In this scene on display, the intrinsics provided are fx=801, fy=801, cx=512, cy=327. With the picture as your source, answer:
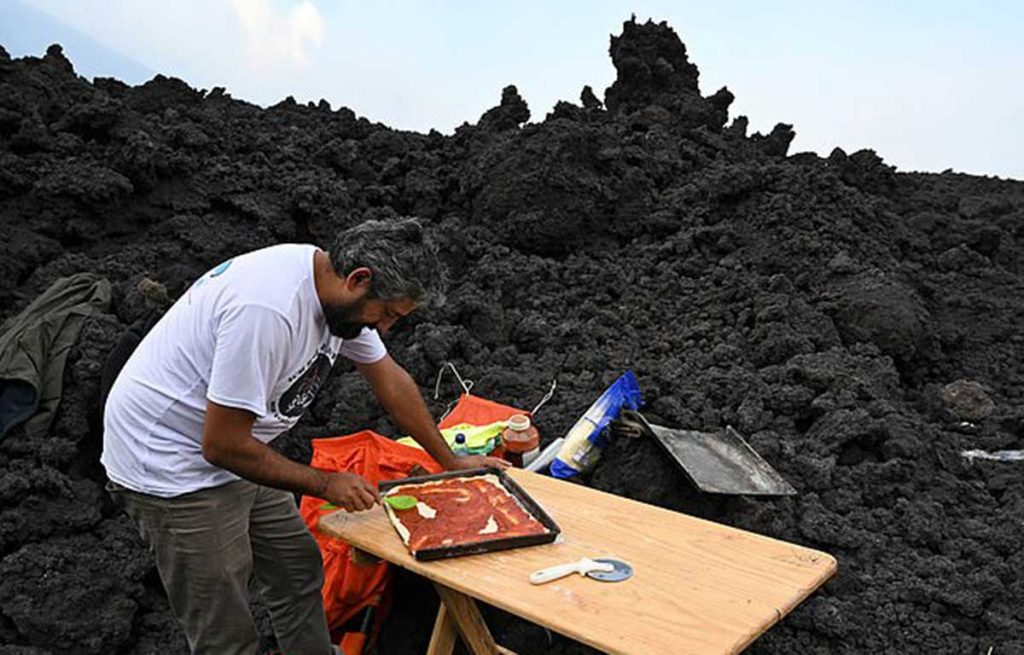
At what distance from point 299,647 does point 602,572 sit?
134cm

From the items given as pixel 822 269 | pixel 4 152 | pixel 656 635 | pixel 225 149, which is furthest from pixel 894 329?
pixel 4 152

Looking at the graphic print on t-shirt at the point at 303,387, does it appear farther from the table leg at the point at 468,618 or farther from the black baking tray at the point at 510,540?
the table leg at the point at 468,618

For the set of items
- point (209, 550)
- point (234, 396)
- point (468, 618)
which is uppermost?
point (234, 396)

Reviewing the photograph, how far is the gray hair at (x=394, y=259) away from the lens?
2.26m

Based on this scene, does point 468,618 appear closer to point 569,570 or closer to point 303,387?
point 569,570

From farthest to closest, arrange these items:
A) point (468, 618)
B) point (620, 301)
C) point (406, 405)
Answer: point (620, 301)
point (406, 405)
point (468, 618)

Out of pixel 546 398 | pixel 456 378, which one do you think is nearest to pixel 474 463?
pixel 546 398

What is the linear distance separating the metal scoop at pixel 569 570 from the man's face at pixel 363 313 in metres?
0.83

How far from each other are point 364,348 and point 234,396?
75 centimetres

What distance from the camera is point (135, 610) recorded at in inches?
139

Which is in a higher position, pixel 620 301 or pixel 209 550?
pixel 620 301

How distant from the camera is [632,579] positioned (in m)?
2.21

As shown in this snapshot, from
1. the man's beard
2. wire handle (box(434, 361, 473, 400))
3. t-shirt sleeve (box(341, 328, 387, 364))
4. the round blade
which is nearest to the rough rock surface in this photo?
wire handle (box(434, 361, 473, 400))

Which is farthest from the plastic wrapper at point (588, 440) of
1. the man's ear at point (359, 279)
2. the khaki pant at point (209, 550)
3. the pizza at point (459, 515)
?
the man's ear at point (359, 279)
